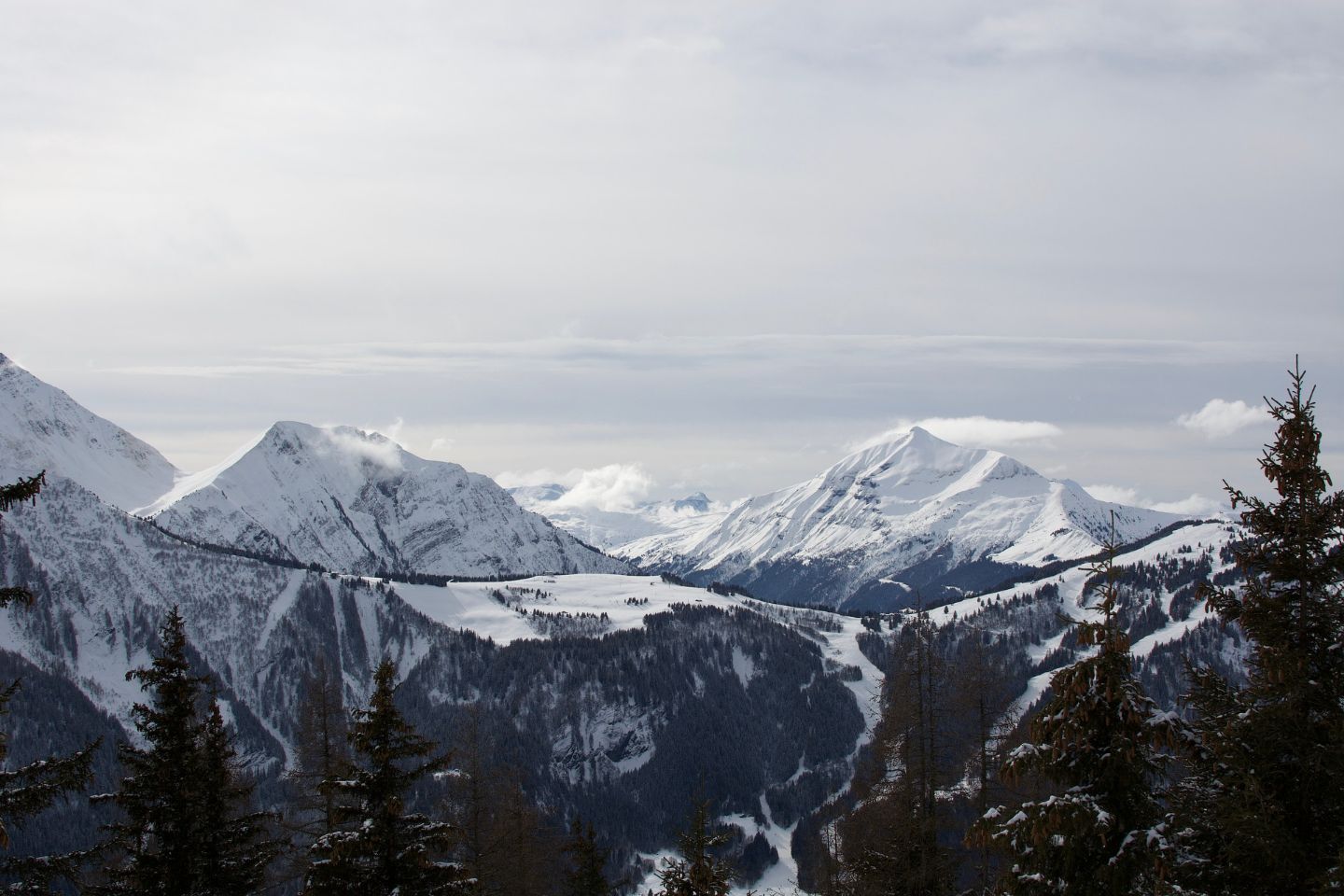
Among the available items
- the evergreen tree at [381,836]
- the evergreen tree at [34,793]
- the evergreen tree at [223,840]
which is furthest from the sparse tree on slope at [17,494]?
the evergreen tree at [223,840]

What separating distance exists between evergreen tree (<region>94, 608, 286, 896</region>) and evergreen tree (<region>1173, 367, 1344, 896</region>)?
2154cm

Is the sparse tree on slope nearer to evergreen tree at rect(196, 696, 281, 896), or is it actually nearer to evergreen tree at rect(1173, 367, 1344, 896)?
evergreen tree at rect(196, 696, 281, 896)

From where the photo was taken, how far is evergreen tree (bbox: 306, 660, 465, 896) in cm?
2253

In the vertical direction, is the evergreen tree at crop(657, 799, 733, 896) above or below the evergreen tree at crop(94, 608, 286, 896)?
below

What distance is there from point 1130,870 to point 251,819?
2106 cm

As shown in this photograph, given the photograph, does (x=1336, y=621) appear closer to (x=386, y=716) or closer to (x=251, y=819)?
(x=386, y=716)

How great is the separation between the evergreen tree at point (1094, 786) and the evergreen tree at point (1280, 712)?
1.07m

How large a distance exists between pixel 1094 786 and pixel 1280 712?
343cm

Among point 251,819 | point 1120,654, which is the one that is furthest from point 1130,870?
point 251,819

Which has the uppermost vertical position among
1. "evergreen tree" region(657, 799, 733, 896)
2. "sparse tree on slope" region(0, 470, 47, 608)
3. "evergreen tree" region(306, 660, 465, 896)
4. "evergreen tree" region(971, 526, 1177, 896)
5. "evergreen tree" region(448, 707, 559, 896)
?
"sparse tree on slope" region(0, 470, 47, 608)

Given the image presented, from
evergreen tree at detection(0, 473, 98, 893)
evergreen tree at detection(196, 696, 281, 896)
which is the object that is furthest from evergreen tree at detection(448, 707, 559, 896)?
evergreen tree at detection(0, 473, 98, 893)

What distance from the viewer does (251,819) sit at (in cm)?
2564

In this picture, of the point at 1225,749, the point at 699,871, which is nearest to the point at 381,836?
the point at 699,871

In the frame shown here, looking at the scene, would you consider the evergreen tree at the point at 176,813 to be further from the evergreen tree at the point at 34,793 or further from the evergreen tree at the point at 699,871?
the evergreen tree at the point at 699,871
